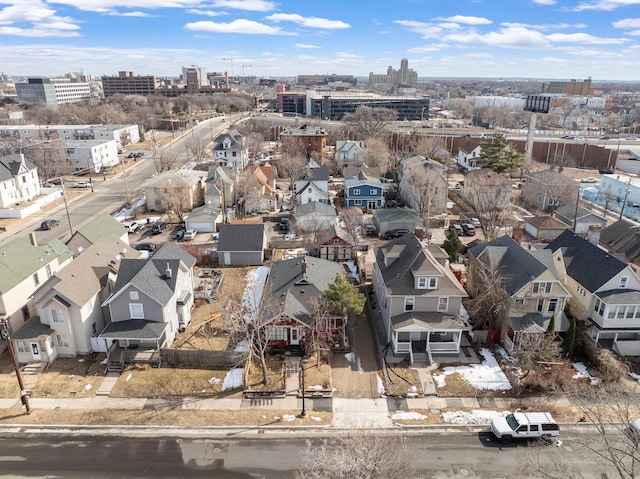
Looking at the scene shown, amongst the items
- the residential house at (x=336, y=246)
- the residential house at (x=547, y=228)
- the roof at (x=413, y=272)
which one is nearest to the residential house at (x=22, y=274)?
the residential house at (x=336, y=246)

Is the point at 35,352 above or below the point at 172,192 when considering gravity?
below

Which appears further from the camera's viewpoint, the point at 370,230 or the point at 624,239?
the point at 370,230

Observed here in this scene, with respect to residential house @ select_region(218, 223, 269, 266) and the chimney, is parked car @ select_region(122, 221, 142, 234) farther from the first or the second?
the chimney

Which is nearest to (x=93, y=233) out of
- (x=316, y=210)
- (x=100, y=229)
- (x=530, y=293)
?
(x=100, y=229)

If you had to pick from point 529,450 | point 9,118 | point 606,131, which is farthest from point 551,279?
point 9,118

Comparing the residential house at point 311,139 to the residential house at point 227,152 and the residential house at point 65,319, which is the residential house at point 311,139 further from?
the residential house at point 65,319

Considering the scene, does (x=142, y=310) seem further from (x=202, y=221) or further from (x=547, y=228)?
(x=547, y=228)
